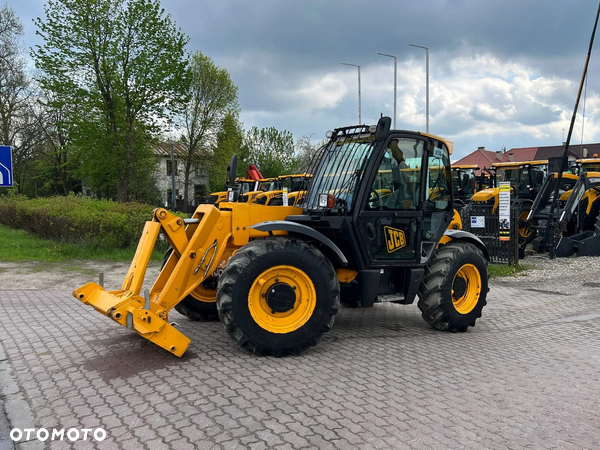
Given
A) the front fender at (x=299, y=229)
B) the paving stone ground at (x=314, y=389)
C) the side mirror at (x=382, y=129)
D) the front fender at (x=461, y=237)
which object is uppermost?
the side mirror at (x=382, y=129)

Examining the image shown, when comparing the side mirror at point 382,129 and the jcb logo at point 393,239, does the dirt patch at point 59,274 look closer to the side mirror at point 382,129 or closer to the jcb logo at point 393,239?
the jcb logo at point 393,239

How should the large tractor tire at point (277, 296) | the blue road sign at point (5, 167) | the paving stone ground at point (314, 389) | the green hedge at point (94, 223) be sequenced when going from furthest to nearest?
the green hedge at point (94, 223) → the blue road sign at point (5, 167) → the large tractor tire at point (277, 296) → the paving stone ground at point (314, 389)

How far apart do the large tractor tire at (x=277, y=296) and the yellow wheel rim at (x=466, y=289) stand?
2.24 metres

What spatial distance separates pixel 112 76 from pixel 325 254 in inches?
989

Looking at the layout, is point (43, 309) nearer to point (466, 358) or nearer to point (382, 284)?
point (382, 284)

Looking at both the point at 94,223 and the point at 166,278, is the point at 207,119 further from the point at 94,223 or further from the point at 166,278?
the point at 166,278

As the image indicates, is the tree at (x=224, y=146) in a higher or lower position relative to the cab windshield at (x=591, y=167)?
higher

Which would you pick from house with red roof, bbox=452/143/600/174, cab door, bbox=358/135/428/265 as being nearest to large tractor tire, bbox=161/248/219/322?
cab door, bbox=358/135/428/265

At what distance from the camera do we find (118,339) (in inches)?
240

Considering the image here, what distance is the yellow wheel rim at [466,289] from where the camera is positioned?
23.3 ft

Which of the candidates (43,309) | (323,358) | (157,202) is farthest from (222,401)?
(157,202)

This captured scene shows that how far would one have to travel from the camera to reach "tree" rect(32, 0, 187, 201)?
27.0 m

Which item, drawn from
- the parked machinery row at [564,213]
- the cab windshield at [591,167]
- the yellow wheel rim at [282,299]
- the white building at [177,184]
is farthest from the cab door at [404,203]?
the white building at [177,184]

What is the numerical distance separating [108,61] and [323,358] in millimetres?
26324
